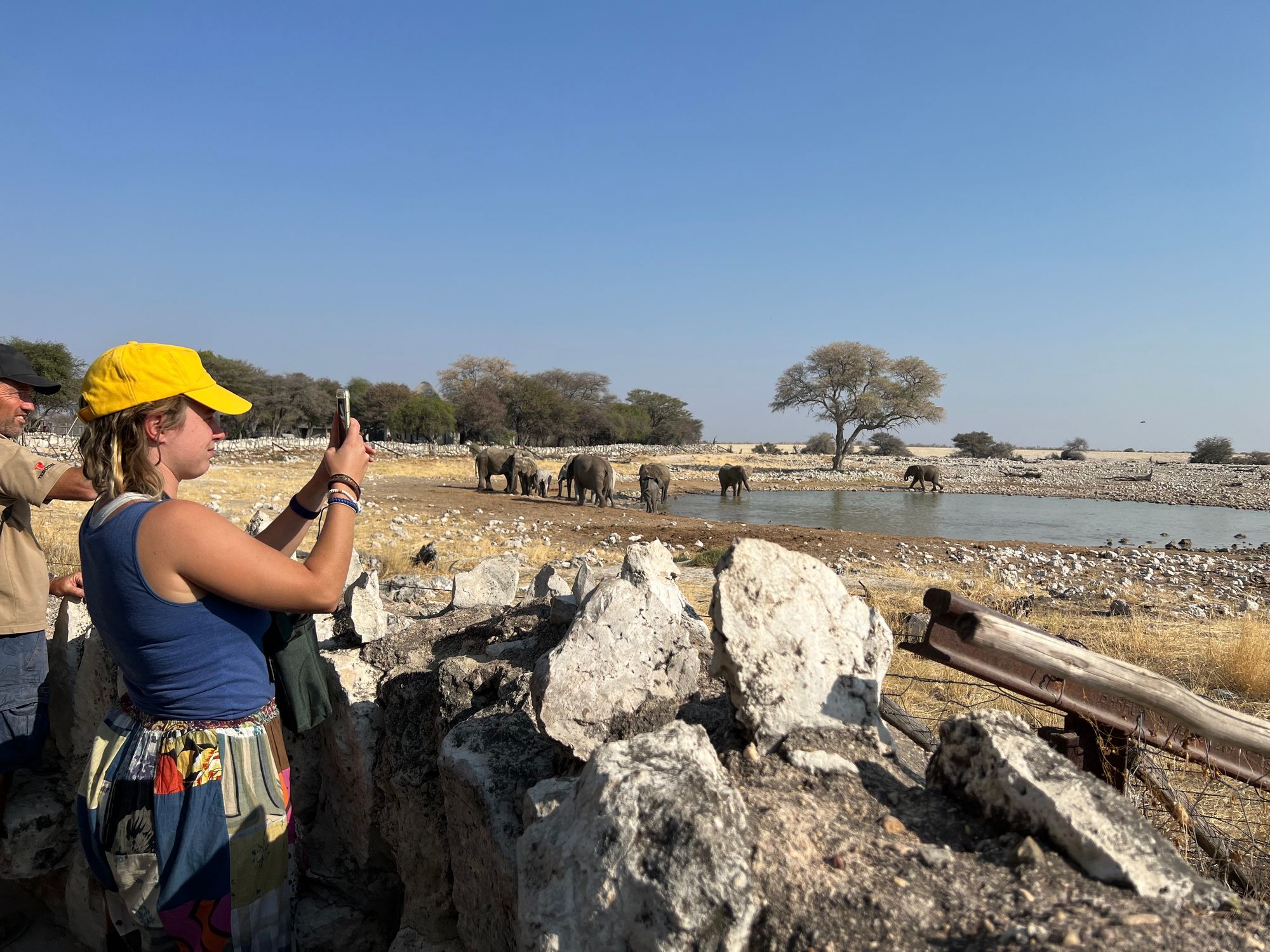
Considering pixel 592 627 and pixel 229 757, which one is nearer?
pixel 229 757

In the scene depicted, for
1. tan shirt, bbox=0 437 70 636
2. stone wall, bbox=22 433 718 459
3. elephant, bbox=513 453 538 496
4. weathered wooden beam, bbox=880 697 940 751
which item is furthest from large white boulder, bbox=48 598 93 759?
elephant, bbox=513 453 538 496

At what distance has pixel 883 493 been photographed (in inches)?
1353

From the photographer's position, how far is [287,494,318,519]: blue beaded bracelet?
2084 mm

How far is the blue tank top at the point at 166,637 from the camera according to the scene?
1569 millimetres

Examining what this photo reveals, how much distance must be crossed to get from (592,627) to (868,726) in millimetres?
765

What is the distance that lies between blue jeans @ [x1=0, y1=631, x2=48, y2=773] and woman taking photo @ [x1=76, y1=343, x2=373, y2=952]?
113cm

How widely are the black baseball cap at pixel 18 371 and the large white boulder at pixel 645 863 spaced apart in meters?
2.38

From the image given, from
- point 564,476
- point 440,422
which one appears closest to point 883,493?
point 564,476

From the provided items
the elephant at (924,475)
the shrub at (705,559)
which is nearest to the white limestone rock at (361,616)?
the shrub at (705,559)

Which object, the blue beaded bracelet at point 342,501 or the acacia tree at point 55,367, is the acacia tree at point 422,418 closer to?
the acacia tree at point 55,367

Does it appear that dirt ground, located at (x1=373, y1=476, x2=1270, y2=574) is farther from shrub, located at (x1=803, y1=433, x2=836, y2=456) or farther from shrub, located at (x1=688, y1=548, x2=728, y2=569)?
shrub, located at (x1=803, y1=433, x2=836, y2=456)

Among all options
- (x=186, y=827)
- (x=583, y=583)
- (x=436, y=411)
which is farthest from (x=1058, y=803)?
(x=436, y=411)

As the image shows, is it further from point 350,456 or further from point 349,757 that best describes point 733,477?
point 350,456

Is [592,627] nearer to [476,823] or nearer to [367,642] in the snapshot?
[476,823]
